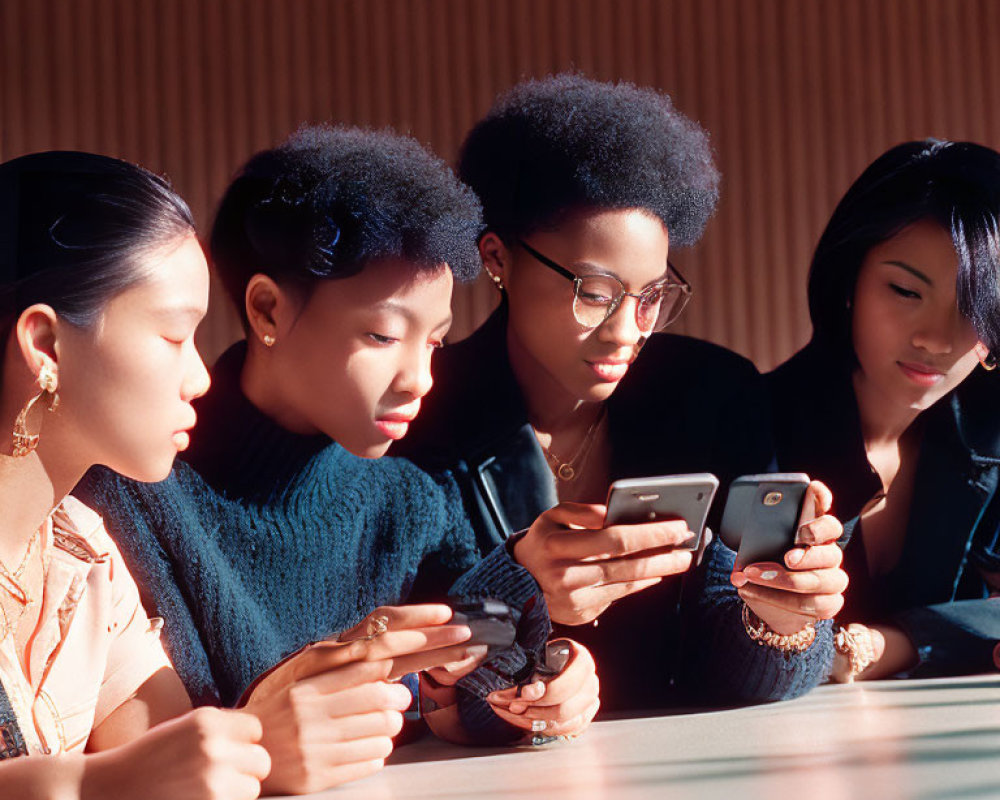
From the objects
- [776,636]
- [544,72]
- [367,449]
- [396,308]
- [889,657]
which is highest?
[544,72]

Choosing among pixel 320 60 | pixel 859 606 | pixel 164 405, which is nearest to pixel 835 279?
pixel 859 606

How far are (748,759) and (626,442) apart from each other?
0.36 meters

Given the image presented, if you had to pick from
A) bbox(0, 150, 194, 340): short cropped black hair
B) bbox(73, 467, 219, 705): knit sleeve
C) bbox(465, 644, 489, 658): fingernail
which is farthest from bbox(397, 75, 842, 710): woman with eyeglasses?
bbox(0, 150, 194, 340): short cropped black hair

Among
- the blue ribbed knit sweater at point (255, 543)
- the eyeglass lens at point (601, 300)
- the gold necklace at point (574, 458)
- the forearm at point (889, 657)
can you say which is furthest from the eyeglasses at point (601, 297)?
the forearm at point (889, 657)

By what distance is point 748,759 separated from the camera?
792 mm

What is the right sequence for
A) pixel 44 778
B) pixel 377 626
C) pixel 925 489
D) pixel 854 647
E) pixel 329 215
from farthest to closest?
pixel 925 489
pixel 854 647
pixel 329 215
pixel 377 626
pixel 44 778

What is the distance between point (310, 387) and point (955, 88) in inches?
35.9

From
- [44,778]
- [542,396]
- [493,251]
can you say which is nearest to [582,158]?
[493,251]

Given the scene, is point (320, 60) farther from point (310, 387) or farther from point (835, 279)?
point (835, 279)

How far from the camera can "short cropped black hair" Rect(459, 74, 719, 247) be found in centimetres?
99

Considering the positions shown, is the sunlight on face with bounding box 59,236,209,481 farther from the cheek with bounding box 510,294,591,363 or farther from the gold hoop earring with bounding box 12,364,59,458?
the cheek with bounding box 510,294,591,363

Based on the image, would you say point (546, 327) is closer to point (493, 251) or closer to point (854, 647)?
point (493, 251)

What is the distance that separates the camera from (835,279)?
3.95 ft

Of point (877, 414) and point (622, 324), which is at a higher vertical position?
point (622, 324)
